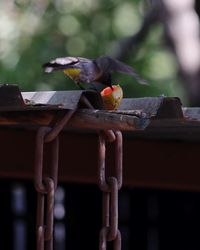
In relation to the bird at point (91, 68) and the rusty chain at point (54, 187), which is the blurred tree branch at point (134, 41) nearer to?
the bird at point (91, 68)

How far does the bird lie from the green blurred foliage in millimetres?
5903

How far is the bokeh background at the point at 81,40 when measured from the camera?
33.3ft

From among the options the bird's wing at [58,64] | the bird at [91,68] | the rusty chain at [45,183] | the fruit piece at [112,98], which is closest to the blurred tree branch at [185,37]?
the bird at [91,68]

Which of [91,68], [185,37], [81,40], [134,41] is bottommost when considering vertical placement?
[81,40]

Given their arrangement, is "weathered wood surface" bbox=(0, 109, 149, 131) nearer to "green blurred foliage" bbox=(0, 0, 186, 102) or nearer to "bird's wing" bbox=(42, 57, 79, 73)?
"bird's wing" bbox=(42, 57, 79, 73)

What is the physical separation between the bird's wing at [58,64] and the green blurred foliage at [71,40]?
6.15 metres

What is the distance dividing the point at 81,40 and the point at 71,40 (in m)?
0.18

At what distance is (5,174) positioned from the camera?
4086 mm

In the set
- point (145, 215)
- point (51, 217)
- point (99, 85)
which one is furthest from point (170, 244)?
point (51, 217)

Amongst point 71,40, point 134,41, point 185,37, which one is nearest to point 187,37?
point 185,37

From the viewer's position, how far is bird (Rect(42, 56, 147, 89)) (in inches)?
130

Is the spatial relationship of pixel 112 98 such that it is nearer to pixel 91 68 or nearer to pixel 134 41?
pixel 91 68

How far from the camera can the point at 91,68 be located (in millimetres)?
3629

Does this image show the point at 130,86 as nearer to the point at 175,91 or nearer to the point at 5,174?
the point at 175,91
